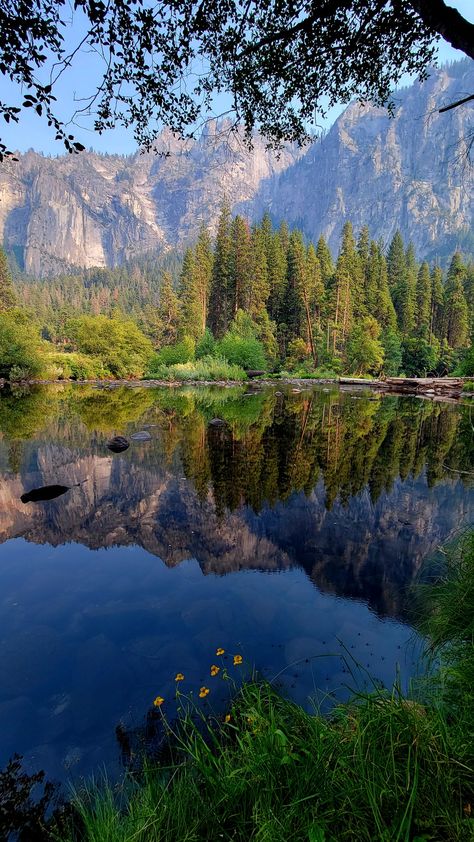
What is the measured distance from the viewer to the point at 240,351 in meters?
41.2

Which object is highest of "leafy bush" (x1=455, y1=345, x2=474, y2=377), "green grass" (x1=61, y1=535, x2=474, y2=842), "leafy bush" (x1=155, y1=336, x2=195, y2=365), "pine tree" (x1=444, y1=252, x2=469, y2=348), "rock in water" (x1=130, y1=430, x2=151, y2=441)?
"pine tree" (x1=444, y1=252, x2=469, y2=348)

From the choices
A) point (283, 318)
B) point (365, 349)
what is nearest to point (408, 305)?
point (365, 349)

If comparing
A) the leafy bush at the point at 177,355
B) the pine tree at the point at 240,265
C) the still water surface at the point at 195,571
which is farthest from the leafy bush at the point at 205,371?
the still water surface at the point at 195,571

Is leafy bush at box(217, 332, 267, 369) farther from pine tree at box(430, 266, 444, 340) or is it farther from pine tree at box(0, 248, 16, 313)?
pine tree at box(0, 248, 16, 313)

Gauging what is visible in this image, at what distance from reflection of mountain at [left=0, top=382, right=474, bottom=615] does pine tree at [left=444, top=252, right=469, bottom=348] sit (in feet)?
164

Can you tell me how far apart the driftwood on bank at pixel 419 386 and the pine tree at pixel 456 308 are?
80.5 ft

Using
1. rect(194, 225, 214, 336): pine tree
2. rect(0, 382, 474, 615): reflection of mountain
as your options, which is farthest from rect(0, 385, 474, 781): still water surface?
rect(194, 225, 214, 336): pine tree

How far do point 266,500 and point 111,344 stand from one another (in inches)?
1456

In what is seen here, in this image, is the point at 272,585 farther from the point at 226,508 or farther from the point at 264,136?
the point at 264,136

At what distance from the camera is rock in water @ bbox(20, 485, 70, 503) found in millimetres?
7727

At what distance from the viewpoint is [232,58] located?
5562 mm

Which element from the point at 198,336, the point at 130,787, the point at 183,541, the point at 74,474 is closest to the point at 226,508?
the point at 183,541

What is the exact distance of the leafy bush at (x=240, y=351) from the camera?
41062mm

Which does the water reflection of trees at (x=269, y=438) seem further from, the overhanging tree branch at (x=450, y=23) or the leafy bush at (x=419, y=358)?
the leafy bush at (x=419, y=358)
